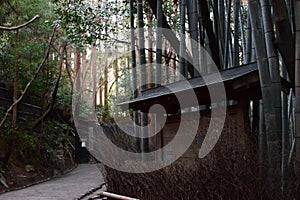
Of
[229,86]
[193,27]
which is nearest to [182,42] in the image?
[193,27]

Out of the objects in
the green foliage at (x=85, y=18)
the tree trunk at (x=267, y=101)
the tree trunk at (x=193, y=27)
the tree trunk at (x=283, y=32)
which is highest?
the green foliage at (x=85, y=18)

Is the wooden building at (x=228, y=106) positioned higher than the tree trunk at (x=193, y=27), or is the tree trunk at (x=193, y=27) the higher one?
the tree trunk at (x=193, y=27)

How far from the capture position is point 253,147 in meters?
2.81

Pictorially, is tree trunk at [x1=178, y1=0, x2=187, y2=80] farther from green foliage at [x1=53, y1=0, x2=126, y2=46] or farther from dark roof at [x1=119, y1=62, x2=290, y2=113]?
green foliage at [x1=53, y1=0, x2=126, y2=46]

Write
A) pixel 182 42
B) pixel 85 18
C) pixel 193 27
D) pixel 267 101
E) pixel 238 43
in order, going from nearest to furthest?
pixel 267 101 → pixel 193 27 → pixel 182 42 → pixel 238 43 → pixel 85 18

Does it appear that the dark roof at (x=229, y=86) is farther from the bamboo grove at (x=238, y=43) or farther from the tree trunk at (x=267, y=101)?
the tree trunk at (x=267, y=101)

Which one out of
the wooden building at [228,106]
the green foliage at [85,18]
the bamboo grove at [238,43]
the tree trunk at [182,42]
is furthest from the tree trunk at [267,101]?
the green foliage at [85,18]

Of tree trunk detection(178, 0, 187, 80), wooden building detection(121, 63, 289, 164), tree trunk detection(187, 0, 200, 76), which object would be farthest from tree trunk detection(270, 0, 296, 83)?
tree trunk detection(178, 0, 187, 80)

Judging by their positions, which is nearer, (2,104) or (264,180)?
(264,180)

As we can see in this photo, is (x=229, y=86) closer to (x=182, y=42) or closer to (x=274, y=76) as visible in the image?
(x=274, y=76)

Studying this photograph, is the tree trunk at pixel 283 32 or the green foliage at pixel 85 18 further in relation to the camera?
the green foliage at pixel 85 18

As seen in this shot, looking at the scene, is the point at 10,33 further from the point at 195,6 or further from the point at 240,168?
the point at 240,168

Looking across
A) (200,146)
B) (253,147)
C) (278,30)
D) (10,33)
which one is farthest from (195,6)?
(10,33)

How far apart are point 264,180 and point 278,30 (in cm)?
131
